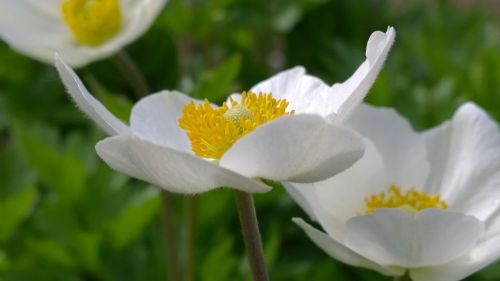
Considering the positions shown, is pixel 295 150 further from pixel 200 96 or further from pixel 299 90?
pixel 200 96

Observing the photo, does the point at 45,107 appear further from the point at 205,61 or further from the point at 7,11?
the point at 7,11

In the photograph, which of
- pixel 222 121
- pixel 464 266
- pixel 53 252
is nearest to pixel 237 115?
pixel 222 121

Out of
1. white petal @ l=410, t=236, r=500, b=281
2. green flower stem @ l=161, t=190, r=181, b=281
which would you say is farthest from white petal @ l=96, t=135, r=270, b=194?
green flower stem @ l=161, t=190, r=181, b=281

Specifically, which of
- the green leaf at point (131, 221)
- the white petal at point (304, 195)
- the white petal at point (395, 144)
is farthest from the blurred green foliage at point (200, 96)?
the white petal at point (304, 195)

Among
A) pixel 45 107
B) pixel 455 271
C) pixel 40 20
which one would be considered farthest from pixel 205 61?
pixel 455 271

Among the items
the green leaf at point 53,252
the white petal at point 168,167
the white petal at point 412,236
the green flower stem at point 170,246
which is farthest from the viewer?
the green leaf at point 53,252

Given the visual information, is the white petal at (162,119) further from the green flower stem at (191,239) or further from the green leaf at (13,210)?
the green leaf at (13,210)
